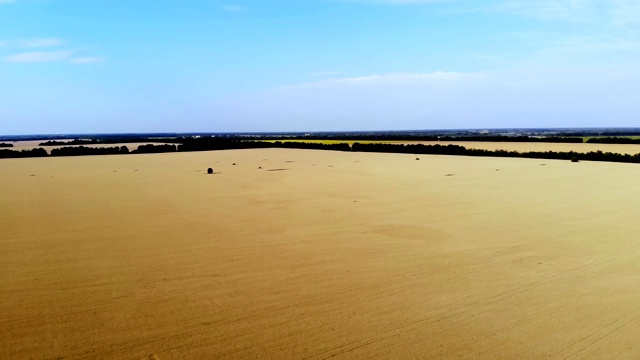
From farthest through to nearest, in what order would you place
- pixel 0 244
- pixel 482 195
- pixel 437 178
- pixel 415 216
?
pixel 437 178, pixel 482 195, pixel 415 216, pixel 0 244

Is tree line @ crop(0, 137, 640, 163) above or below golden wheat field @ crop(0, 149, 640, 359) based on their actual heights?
above

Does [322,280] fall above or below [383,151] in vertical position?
below

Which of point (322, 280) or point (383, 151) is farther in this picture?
point (383, 151)

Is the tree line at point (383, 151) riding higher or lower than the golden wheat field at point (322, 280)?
higher

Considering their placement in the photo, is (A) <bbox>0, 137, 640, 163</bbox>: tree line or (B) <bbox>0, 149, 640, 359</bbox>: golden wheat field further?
(A) <bbox>0, 137, 640, 163</bbox>: tree line

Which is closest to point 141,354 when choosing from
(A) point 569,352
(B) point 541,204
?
(A) point 569,352

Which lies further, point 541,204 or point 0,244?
point 541,204

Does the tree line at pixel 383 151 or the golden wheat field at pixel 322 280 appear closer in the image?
the golden wheat field at pixel 322 280

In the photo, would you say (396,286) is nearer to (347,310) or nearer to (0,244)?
(347,310)
